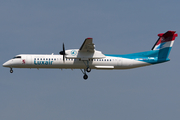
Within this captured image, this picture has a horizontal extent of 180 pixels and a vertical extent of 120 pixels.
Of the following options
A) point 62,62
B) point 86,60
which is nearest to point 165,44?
point 86,60

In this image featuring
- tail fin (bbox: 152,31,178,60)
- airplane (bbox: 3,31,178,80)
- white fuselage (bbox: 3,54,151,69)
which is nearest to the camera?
airplane (bbox: 3,31,178,80)

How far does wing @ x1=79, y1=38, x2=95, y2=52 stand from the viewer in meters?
30.7

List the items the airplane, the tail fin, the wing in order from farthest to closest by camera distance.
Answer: the tail fin < the airplane < the wing

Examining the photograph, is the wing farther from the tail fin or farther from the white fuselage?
the tail fin

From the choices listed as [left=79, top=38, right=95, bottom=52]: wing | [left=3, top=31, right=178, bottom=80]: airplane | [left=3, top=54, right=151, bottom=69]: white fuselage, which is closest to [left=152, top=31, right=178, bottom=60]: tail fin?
[left=3, top=31, right=178, bottom=80]: airplane

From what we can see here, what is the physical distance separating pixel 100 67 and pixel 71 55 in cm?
367

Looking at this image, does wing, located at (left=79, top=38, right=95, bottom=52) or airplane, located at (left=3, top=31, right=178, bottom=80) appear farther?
airplane, located at (left=3, top=31, right=178, bottom=80)

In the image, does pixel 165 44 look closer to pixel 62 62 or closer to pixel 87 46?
pixel 87 46

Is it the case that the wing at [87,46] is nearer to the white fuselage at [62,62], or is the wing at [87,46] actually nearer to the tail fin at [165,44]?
the white fuselage at [62,62]

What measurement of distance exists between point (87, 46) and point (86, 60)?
6.49ft

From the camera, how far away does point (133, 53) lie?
115 ft

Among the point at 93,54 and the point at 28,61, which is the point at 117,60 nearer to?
the point at 93,54

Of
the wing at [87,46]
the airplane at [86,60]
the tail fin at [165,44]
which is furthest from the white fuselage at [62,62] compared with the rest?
the tail fin at [165,44]

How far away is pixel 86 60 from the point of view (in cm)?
3309
